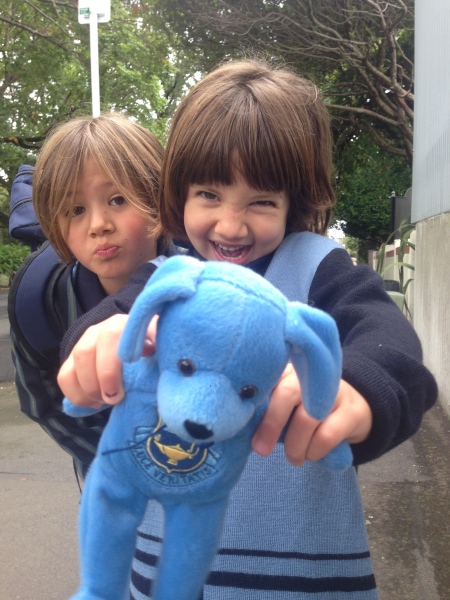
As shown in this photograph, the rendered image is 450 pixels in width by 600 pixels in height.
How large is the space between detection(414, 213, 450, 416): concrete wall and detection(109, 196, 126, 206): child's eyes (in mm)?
3910

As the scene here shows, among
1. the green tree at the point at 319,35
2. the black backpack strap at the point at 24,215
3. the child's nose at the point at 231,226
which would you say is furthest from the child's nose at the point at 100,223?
the green tree at the point at 319,35

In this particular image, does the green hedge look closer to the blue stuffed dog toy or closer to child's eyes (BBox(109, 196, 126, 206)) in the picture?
child's eyes (BBox(109, 196, 126, 206))

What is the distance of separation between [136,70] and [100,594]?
504 inches

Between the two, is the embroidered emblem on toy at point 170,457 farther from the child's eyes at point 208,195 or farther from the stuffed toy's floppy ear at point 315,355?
the child's eyes at point 208,195

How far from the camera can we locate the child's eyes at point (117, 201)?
1345 mm

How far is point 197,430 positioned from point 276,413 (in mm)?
118

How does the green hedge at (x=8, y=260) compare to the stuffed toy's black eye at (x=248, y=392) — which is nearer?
the stuffed toy's black eye at (x=248, y=392)

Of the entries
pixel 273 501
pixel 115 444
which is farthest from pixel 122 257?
pixel 115 444

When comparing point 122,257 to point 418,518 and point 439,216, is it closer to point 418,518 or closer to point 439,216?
point 418,518

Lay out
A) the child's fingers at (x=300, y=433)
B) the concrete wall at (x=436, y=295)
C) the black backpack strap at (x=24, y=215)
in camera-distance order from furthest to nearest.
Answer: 1. the concrete wall at (x=436, y=295)
2. the black backpack strap at (x=24, y=215)
3. the child's fingers at (x=300, y=433)

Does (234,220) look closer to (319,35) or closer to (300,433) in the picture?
(300,433)

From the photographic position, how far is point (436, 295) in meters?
5.45

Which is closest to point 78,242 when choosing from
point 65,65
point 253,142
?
point 253,142

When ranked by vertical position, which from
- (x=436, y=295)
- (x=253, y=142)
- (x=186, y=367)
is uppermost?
(x=253, y=142)
